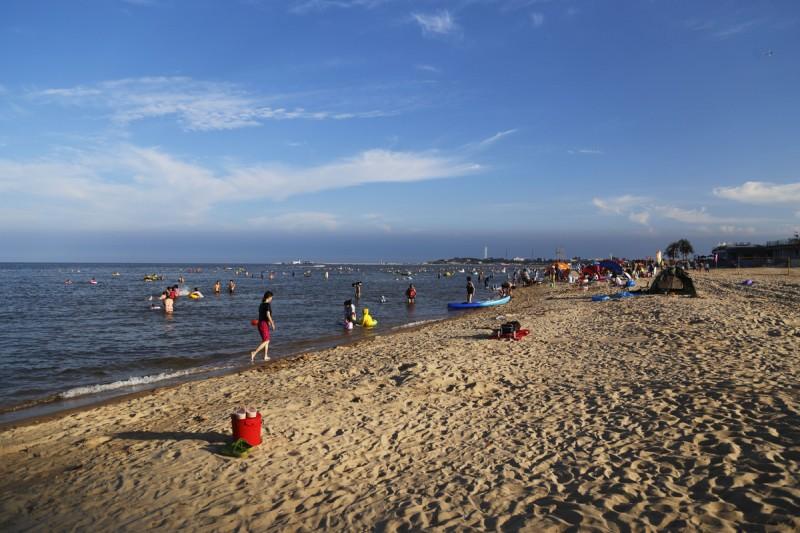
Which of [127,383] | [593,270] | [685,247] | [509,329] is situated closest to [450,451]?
[509,329]

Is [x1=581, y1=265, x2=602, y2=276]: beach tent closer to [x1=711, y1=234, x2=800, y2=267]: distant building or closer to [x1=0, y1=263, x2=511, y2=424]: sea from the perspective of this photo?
[x1=0, y1=263, x2=511, y2=424]: sea

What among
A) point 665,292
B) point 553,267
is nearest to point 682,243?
point 553,267

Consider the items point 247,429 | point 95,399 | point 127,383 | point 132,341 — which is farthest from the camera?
point 132,341

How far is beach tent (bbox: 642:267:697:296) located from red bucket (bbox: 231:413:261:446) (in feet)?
72.4

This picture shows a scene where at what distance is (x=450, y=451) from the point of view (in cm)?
602

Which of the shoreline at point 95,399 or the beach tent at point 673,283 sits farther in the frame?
the beach tent at point 673,283

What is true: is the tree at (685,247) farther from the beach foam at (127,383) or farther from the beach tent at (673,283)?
the beach foam at (127,383)

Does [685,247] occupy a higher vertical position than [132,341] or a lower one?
higher

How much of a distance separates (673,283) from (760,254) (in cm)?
5897

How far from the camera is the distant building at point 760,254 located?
201 feet

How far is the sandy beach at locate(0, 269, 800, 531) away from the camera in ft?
14.9

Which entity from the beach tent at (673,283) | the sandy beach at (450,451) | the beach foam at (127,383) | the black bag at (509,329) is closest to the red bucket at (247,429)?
the sandy beach at (450,451)

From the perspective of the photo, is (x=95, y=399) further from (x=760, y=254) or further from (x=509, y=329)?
(x=760, y=254)

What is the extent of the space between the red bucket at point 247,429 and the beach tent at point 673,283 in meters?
22.1
